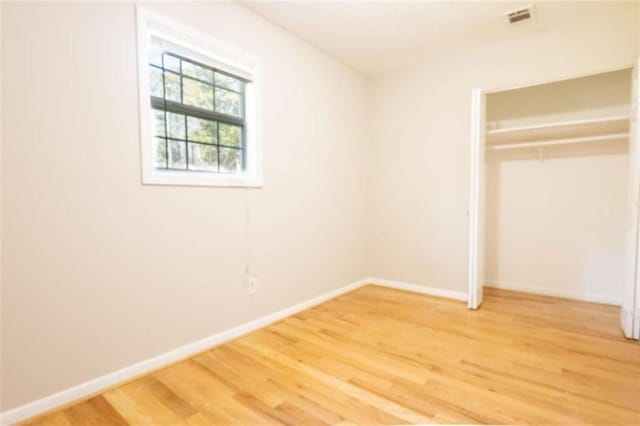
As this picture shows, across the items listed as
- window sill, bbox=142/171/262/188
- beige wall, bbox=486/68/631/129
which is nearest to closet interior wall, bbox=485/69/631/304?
beige wall, bbox=486/68/631/129

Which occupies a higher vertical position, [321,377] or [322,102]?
[322,102]

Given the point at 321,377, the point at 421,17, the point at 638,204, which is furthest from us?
the point at 421,17

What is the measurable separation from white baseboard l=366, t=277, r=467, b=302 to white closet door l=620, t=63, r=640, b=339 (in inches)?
49.0

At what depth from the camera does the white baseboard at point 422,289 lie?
3.43 meters

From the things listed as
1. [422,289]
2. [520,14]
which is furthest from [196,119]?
[422,289]

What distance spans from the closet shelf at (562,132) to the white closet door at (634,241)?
493 millimetres

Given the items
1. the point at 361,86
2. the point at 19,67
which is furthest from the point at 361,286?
the point at 19,67

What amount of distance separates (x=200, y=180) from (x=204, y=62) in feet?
2.78

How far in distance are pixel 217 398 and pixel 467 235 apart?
2.74m

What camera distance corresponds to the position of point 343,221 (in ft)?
12.1

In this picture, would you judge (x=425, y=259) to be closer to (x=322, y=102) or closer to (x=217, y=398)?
(x=322, y=102)

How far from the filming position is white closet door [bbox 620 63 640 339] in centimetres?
236

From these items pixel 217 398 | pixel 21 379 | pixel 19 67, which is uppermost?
pixel 19 67

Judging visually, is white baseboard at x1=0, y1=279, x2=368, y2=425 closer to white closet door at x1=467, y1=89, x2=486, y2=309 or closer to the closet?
white closet door at x1=467, y1=89, x2=486, y2=309
